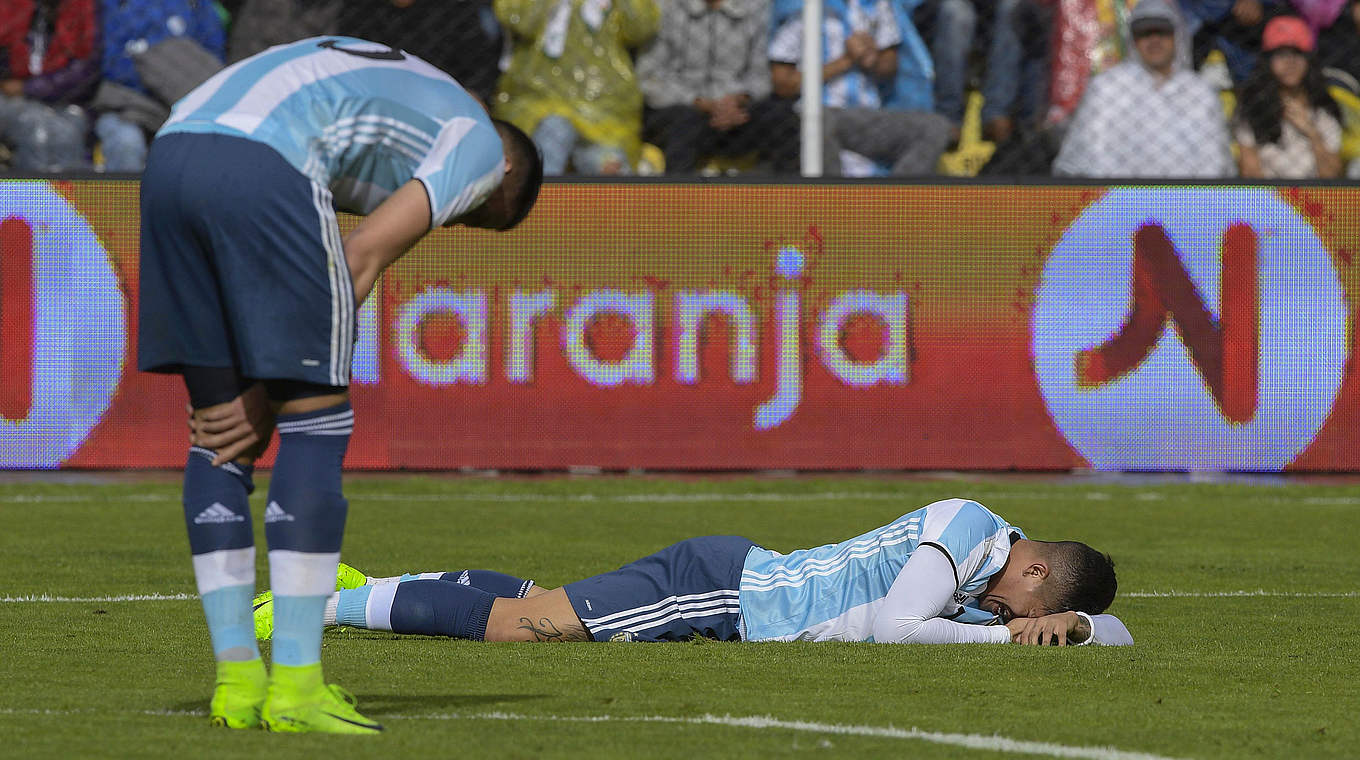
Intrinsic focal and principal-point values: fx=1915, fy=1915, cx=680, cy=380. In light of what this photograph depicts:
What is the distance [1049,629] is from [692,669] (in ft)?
3.43

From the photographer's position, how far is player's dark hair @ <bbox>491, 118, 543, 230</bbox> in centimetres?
385

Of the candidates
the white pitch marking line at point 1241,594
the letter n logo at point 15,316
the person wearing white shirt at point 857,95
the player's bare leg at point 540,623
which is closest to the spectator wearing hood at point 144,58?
the letter n logo at point 15,316

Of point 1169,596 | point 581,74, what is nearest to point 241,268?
point 1169,596

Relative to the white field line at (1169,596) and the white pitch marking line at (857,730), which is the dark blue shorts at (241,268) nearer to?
the white pitch marking line at (857,730)

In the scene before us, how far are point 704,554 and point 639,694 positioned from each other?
923mm

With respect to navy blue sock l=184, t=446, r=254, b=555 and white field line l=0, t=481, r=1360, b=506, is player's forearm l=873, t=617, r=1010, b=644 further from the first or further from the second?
white field line l=0, t=481, r=1360, b=506

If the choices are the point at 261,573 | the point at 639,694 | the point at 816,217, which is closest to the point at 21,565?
the point at 261,573

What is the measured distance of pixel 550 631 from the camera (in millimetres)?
5055

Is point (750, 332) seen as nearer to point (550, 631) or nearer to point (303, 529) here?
point (550, 631)

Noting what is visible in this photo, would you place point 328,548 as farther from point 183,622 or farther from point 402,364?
point 402,364

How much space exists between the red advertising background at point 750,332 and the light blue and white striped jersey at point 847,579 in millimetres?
4921

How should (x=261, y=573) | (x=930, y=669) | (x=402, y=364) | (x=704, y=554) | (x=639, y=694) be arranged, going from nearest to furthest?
(x=639, y=694) → (x=930, y=669) → (x=704, y=554) → (x=261, y=573) → (x=402, y=364)

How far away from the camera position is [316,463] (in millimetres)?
3547

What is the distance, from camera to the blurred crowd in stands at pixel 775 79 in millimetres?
10789
